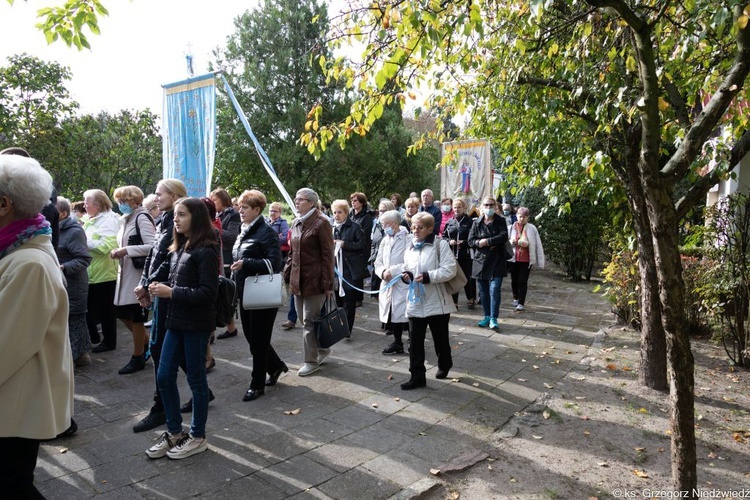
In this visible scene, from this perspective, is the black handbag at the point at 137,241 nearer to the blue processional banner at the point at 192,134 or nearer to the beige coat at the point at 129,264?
the beige coat at the point at 129,264

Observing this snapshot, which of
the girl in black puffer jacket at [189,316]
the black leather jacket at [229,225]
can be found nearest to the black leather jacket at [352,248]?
the black leather jacket at [229,225]

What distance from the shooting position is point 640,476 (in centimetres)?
348

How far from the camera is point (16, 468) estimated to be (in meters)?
2.13

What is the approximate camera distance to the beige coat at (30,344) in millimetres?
2033

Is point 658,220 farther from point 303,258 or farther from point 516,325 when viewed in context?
point 516,325

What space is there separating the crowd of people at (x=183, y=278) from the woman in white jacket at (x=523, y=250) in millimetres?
22

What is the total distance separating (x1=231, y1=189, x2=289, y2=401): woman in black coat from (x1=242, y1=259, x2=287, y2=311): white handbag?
119mm

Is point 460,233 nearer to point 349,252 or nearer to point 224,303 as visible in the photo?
point 349,252

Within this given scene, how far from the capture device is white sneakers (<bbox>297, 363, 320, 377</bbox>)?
544 centimetres

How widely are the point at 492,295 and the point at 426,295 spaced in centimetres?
286

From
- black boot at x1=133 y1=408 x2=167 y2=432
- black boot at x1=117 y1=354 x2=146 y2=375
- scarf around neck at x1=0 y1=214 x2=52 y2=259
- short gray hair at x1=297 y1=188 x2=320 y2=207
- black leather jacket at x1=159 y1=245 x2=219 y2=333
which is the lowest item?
black boot at x1=133 y1=408 x2=167 y2=432

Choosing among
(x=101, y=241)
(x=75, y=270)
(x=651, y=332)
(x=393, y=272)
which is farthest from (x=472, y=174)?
(x=75, y=270)

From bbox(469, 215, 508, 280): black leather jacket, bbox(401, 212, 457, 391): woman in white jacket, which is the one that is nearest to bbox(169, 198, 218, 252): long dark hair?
bbox(401, 212, 457, 391): woman in white jacket

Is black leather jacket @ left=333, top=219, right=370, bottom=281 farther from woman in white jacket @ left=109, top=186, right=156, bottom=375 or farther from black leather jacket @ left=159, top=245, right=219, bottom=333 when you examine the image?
black leather jacket @ left=159, top=245, right=219, bottom=333
